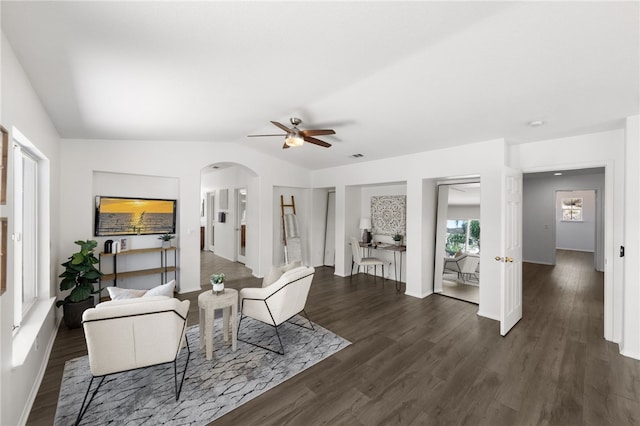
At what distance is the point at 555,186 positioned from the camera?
7.49 m

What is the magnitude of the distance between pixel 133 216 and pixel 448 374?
507 cm

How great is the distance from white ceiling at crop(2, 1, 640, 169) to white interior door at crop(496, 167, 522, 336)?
0.68 meters

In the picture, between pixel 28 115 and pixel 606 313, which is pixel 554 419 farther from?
pixel 28 115

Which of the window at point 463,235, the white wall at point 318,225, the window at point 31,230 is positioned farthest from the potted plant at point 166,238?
the window at point 463,235

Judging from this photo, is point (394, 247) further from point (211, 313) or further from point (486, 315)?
point (211, 313)

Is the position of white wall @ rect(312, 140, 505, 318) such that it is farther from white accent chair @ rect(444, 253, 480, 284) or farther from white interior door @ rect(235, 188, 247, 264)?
white interior door @ rect(235, 188, 247, 264)

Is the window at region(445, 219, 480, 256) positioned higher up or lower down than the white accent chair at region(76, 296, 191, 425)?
higher up

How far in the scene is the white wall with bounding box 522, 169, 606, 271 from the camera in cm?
714

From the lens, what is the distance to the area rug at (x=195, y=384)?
203 centimetres

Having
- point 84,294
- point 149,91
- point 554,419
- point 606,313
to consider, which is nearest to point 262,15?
point 149,91

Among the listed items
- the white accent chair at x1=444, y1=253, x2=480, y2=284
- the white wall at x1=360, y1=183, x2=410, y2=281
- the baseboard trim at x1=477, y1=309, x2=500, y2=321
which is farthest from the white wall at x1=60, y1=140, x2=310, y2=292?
the baseboard trim at x1=477, y1=309, x2=500, y2=321

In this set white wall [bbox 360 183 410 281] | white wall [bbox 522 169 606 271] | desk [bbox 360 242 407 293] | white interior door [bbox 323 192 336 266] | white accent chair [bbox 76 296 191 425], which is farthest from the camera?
white interior door [bbox 323 192 336 266]

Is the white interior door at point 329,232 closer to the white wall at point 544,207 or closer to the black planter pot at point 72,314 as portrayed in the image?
the black planter pot at point 72,314

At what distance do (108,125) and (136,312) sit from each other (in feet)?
8.85
